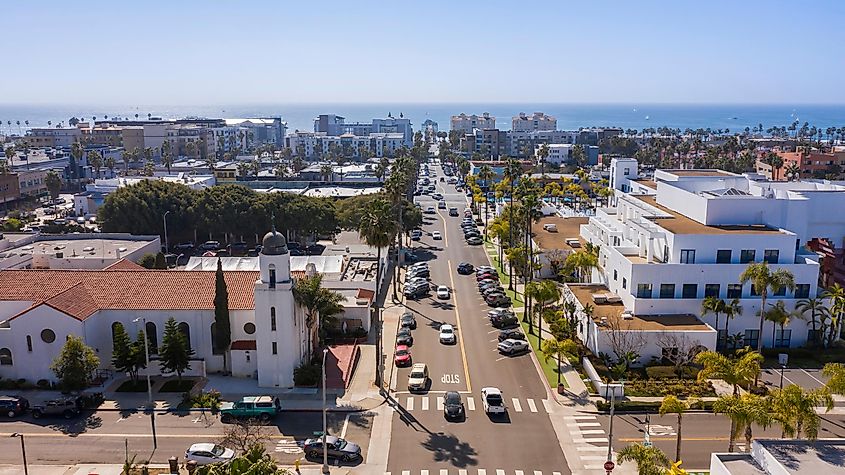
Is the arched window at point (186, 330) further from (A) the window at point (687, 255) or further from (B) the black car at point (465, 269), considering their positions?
(A) the window at point (687, 255)

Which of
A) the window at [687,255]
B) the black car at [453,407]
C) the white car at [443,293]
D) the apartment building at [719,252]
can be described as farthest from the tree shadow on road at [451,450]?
the white car at [443,293]

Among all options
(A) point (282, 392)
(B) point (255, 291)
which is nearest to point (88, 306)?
(B) point (255, 291)

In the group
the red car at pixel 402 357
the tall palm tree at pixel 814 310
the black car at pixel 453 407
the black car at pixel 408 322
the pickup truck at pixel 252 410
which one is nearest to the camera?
the pickup truck at pixel 252 410

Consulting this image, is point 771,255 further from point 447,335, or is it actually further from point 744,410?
point 744,410

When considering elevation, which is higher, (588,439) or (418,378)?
(418,378)

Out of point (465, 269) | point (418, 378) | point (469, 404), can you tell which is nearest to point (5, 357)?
point (418, 378)
